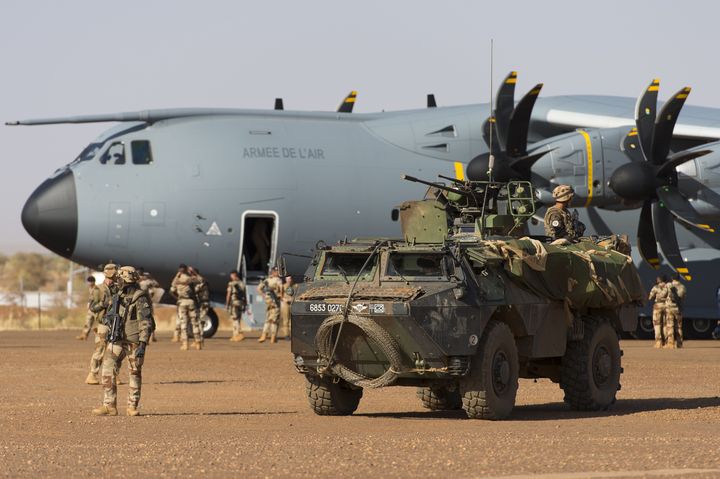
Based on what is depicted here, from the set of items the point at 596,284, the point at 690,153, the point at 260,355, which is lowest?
the point at 260,355

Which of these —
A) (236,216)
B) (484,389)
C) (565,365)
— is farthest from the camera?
(236,216)

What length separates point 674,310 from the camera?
31.6 meters

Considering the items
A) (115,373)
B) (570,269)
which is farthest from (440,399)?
(115,373)

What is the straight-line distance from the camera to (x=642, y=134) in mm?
30219

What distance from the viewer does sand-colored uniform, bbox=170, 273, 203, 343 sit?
29.3 m

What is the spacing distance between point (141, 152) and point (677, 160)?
41.5 ft

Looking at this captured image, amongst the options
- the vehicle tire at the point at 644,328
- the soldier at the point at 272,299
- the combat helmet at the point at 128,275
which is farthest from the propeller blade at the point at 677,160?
the combat helmet at the point at 128,275

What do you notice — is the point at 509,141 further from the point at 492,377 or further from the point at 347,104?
the point at 492,377

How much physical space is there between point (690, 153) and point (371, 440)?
18290 millimetres

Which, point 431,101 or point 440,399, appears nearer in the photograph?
point 440,399

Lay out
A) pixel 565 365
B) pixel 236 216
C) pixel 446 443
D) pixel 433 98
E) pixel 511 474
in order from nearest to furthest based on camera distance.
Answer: pixel 511 474, pixel 446 443, pixel 565 365, pixel 236 216, pixel 433 98

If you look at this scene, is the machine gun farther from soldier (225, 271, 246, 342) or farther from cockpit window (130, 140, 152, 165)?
soldier (225, 271, 246, 342)

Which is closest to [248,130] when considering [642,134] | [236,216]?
[236,216]

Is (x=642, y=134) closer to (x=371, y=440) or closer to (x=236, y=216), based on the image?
(x=236, y=216)
